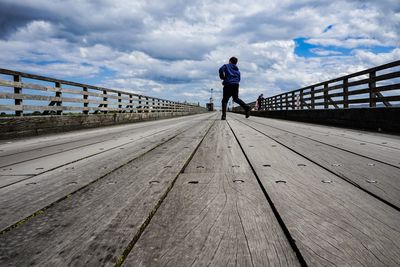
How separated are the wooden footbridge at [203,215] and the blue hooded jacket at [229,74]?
842 cm

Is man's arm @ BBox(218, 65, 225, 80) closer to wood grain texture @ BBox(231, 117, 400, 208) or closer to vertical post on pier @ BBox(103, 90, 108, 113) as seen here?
vertical post on pier @ BBox(103, 90, 108, 113)

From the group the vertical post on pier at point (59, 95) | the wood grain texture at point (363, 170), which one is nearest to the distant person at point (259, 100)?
the vertical post on pier at point (59, 95)

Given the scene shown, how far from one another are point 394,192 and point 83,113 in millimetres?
8479

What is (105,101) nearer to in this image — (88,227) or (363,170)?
(363,170)

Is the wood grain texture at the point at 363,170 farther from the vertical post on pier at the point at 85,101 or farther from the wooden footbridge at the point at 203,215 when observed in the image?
the vertical post on pier at the point at 85,101

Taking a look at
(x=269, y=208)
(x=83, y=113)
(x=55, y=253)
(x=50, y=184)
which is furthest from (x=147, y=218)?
(x=83, y=113)

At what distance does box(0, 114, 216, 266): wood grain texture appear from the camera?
88cm

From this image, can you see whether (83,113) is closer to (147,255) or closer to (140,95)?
Result: (140,95)

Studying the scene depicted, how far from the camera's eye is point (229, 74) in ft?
34.2

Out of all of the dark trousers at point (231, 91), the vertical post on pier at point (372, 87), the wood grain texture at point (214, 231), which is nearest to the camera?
the wood grain texture at point (214, 231)

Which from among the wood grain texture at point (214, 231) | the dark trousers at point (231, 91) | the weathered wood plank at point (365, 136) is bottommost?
A: the wood grain texture at point (214, 231)

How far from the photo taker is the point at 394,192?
147 cm

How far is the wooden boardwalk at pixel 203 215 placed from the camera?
873mm

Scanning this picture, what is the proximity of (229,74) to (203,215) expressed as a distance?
378 inches
